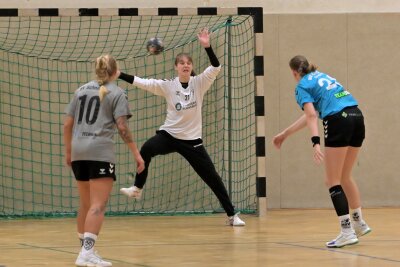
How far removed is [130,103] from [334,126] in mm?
5103

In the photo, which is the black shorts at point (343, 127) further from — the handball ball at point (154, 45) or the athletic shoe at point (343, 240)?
the handball ball at point (154, 45)

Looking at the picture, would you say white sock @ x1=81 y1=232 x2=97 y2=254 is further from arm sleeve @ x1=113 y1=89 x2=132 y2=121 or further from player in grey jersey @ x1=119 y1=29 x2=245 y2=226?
player in grey jersey @ x1=119 y1=29 x2=245 y2=226

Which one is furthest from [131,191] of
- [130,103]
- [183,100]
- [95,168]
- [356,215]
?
[95,168]

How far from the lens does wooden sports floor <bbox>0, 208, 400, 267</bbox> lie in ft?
26.1

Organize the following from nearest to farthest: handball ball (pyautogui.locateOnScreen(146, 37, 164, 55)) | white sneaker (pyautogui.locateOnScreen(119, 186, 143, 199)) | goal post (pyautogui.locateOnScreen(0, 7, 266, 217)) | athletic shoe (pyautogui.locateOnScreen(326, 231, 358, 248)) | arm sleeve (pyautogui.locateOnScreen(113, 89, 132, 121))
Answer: arm sleeve (pyautogui.locateOnScreen(113, 89, 132, 121)) < athletic shoe (pyautogui.locateOnScreen(326, 231, 358, 248)) < white sneaker (pyautogui.locateOnScreen(119, 186, 143, 199)) < handball ball (pyautogui.locateOnScreen(146, 37, 164, 55)) < goal post (pyautogui.locateOnScreen(0, 7, 266, 217))

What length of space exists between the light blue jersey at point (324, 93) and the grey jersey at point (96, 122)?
6.57 feet

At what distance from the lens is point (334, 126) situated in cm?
893

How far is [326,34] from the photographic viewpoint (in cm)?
1403

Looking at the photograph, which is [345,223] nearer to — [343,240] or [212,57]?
[343,240]

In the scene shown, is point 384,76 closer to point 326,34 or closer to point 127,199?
point 326,34

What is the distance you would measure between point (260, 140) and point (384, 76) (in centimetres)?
256

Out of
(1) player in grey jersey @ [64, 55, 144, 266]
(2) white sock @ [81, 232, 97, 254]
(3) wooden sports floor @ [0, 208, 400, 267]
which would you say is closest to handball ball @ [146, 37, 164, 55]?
(3) wooden sports floor @ [0, 208, 400, 267]

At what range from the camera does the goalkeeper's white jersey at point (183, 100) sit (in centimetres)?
1119

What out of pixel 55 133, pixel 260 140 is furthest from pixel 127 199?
pixel 260 140
